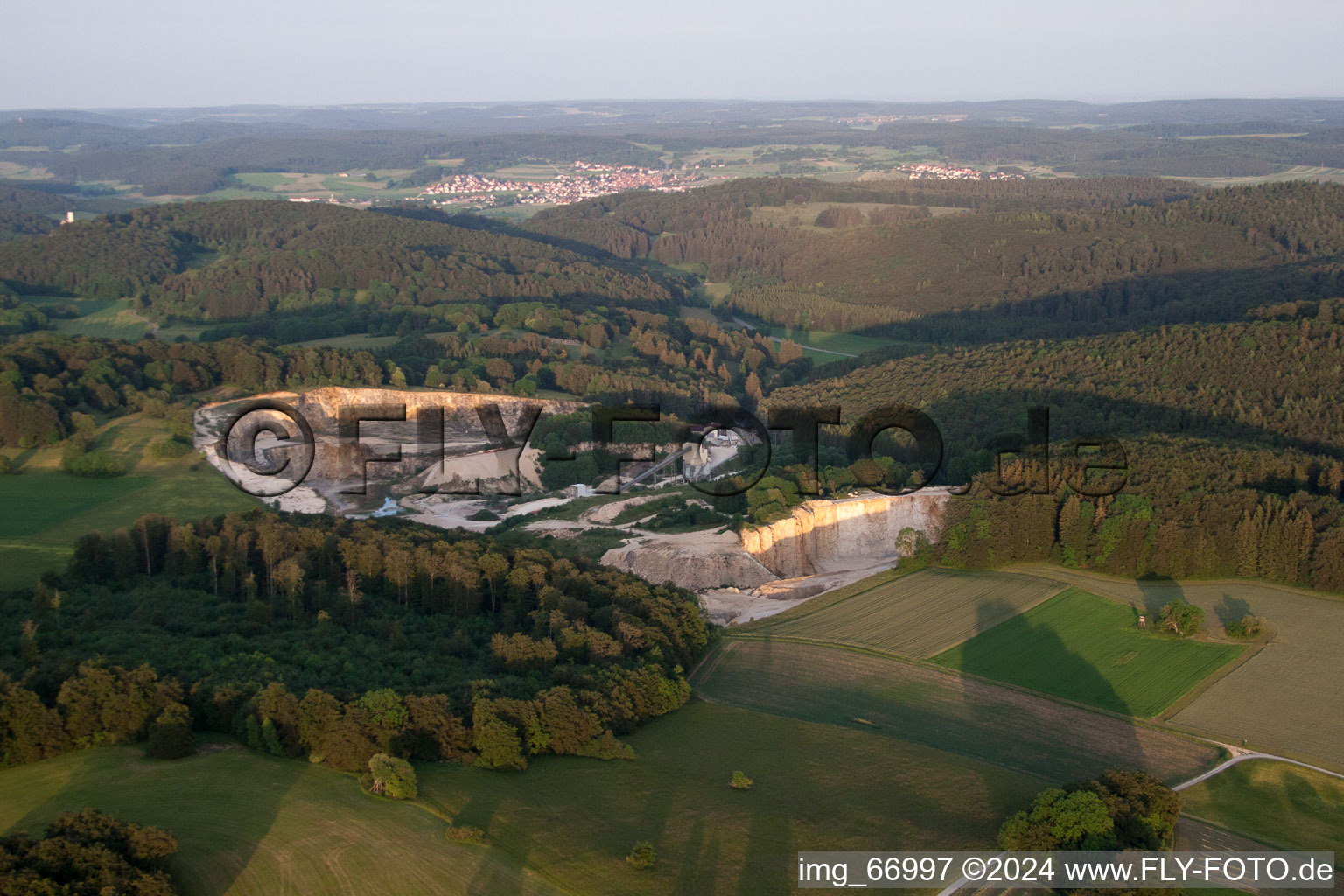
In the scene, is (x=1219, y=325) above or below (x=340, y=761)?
above

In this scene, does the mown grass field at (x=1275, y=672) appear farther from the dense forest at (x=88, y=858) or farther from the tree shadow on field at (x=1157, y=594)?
the dense forest at (x=88, y=858)

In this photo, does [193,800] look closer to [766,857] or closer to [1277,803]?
[766,857]

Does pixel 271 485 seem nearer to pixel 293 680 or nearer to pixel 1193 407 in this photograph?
pixel 293 680

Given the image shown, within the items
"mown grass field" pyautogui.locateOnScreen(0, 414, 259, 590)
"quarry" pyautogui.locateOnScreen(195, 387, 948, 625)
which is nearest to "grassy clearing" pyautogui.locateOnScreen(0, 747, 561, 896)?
"mown grass field" pyautogui.locateOnScreen(0, 414, 259, 590)

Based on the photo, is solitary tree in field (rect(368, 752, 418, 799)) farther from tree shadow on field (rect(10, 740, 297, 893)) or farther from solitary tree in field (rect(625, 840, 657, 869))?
solitary tree in field (rect(625, 840, 657, 869))

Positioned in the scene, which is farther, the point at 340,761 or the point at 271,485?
the point at 271,485

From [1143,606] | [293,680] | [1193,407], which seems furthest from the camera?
[1193,407]

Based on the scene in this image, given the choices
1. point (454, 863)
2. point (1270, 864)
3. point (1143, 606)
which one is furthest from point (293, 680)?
point (1143, 606)
